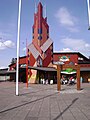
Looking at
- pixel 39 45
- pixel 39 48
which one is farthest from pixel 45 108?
pixel 39 45

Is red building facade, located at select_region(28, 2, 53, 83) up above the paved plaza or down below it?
above

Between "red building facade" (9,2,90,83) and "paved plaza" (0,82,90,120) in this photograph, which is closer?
"paved plaza" (0,82,90,120)

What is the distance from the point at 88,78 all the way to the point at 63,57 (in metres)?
10.3

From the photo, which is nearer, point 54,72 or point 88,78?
point 54,72

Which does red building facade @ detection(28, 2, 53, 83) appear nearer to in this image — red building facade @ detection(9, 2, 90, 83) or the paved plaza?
red building facade @ detection(9, 2, 90, 83)

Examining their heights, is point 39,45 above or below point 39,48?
above

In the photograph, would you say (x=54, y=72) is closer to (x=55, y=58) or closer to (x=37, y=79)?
(x=37, y=79)

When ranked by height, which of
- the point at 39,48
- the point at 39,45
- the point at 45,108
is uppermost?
the point at 39,45

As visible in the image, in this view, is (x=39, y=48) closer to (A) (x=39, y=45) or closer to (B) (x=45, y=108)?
Answer: (A) (x=39, y=45)

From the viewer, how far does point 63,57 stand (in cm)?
6462

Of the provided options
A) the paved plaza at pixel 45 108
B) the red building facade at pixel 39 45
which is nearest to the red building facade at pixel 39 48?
the red building facade at pixel 39 45

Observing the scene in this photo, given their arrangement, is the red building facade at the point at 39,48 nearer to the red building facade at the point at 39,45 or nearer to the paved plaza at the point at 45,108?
the red building facade at the point at 39,45

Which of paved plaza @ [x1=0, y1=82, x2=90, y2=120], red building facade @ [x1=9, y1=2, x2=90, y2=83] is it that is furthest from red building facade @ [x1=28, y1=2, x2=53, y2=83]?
paved plaza @ [x1=0, y1=82, x2=90, y2=120]

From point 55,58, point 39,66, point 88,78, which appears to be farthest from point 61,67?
point 55,58
